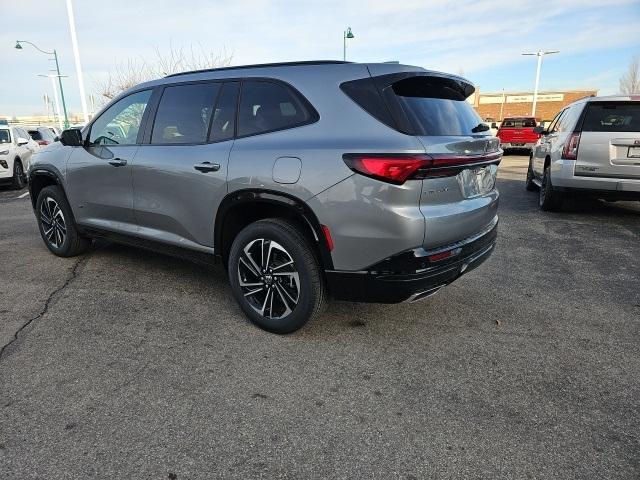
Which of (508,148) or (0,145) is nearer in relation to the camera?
(0,145)

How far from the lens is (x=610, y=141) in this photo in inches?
249

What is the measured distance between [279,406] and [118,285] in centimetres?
247

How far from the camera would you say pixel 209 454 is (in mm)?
2137

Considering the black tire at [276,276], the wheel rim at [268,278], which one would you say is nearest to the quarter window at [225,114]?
the black tire at [276,276]

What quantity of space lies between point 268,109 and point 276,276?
1.15 m

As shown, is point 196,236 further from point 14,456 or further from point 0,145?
point 0,145

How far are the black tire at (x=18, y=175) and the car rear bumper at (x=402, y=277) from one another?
1118 centimetres

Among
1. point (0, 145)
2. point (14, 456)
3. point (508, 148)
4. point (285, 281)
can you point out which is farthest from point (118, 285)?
point (508, 148)

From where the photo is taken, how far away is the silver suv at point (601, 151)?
6273 mm

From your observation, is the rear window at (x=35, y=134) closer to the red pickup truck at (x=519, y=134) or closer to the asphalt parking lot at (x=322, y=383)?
the asphalt parking lot at (x=322, y=383)

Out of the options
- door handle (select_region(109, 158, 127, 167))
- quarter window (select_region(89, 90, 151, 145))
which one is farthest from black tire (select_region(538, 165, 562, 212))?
door handle (select_region(109, 158, 127, 167))

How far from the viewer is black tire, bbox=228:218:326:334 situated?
9.89 feet

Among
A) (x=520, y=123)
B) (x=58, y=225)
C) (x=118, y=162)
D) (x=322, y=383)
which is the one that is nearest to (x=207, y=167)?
(x=118, y=162)

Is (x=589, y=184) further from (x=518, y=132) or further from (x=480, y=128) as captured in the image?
(x=518, y=132)
